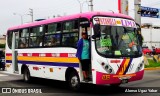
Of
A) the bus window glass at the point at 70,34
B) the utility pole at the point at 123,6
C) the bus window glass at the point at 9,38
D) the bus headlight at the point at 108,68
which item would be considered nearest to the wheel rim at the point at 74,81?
the bus window glass at the point at 70,34

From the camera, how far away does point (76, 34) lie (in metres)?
12.5

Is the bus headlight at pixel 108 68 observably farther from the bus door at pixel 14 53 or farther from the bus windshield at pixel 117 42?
the bus door at pixel 14 53

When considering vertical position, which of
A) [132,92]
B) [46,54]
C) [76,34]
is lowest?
[132,92]

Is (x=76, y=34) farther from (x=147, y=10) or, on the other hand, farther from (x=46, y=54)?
(x=147, y=10)

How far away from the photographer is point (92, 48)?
1153cm

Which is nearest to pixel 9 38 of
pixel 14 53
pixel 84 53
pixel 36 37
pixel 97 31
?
pixel 14 53

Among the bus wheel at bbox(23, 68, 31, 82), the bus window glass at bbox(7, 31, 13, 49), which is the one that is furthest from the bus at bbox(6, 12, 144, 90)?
the bus window glass at bbox(7, 31, 13, 49)

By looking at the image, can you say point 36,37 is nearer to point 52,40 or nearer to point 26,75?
point 52,40

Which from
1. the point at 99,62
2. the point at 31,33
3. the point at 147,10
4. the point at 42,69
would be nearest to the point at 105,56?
the point at 99,62

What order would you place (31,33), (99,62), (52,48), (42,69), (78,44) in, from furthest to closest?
(31,33) < (42,69) < (52,48) < (78,44) < (99,62)

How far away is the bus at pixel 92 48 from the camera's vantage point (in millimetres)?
11352

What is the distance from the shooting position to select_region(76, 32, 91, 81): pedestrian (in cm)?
1177

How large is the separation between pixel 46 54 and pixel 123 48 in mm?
3971

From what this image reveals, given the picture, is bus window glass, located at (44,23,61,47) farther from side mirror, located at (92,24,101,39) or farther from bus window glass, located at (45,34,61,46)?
side mirror, located at (92,24,101,39)
